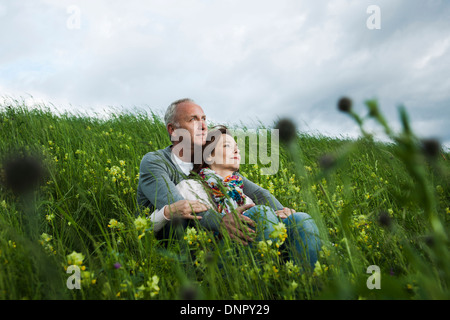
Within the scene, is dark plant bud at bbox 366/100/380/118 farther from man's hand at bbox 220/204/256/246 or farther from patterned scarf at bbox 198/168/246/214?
patterned scarf at bbox 198/168/246/214

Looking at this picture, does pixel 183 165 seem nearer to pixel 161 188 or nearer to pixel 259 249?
pixel 161 188

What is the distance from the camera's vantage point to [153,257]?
2195 millimetres

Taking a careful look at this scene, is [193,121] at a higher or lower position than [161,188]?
higher

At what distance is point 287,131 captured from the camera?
3.80ft

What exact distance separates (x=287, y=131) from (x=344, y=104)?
28cm

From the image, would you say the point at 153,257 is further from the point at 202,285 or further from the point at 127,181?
the point at 127,181

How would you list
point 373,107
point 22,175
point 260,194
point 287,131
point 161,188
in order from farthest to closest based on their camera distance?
point 260,194 < point 161,188 < point 22,175 < point 287,131 < point 373,107

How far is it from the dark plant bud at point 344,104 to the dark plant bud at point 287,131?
0.26 meters

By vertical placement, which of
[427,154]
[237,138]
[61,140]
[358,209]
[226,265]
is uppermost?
[237,138]

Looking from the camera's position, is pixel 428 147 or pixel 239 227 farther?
pixel 239 227

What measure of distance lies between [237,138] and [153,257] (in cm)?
509

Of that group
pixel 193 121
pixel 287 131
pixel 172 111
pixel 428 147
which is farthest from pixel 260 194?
pixel 428 147
